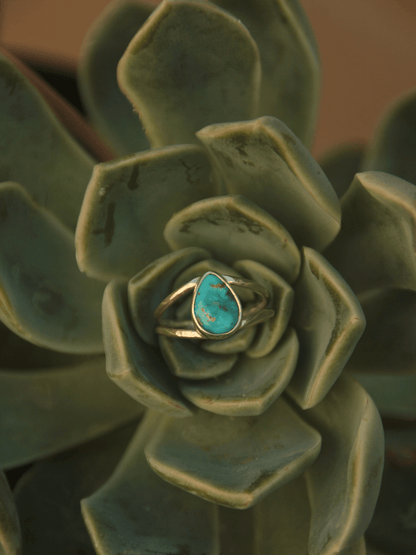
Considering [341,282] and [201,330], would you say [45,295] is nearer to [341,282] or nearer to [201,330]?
[201,330]

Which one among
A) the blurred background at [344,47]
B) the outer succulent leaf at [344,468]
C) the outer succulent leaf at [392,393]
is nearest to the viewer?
the outer succulent leaf at [344,468]

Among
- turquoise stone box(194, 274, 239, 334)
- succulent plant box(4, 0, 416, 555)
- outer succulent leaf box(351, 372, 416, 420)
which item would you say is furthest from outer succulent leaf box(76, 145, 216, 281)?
outer succulent leaf box(351, 372, 416, 420)

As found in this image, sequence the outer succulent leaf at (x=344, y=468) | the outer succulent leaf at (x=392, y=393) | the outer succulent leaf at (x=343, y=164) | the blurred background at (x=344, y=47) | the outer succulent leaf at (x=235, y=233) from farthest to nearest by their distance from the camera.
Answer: the blurred background at (x=344, y=47) → the outer succulent leaf at (x=343, y=164) → the outer succulent leaf at (x=392, y=393) → the outer succulent leaf at (x=235, y=233) → the outer succulent leaf at (x=344, y=468)

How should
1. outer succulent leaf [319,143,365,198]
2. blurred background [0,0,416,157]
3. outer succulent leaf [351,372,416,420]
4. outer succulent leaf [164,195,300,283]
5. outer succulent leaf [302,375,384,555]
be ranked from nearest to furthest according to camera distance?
outer succulent leaf [302,375,384,555]
outer succulent leaf [164,195,300,283]
outer succulent leaf [351,372,416,420]
outer succulent leaf [319,143,365,198]
blurred background [0,0,416,157]

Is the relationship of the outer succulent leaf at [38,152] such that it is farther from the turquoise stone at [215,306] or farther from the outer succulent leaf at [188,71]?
the turquoise stone at [215,306]

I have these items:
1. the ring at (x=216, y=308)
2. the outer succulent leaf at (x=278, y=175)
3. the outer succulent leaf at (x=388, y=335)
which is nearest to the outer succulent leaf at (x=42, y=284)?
the ring at (x=216, y=308)

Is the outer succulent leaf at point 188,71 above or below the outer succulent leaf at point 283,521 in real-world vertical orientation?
above

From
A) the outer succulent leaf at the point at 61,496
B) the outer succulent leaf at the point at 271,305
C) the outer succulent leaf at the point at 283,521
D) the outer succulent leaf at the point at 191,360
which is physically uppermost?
the outer succulent leaf at the point at 271,305

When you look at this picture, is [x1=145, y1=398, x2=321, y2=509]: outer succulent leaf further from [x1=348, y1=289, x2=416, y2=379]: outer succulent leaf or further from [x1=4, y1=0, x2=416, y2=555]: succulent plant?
[x1=348, y1=289, x2=416, y2=379]: outer succulent leaf
